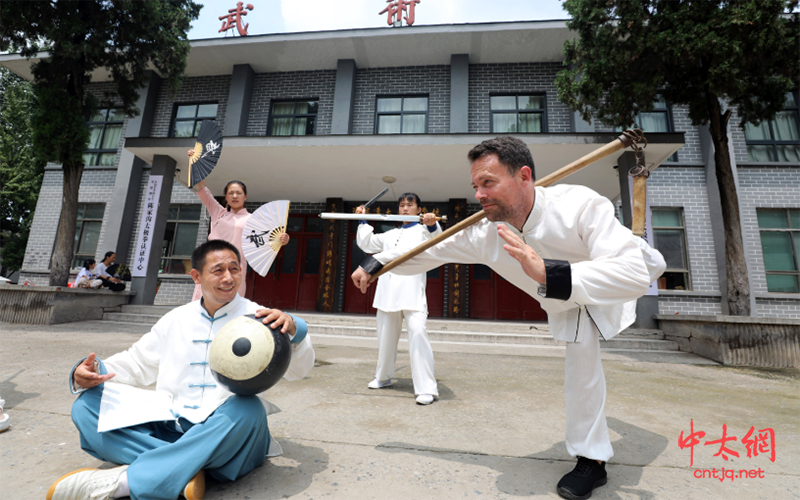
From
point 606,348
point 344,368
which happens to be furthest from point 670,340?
point 344,368

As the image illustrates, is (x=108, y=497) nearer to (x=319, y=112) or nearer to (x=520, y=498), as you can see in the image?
(x=520, y=498)

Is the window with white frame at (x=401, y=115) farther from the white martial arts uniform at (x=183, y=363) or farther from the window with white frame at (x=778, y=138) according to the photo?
the white martial arts uniform at (x=183, y=363)

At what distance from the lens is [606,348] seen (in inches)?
252

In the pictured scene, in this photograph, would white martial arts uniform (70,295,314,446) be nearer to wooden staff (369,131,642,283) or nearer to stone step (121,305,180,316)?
wooden staff (369,131,642,283)

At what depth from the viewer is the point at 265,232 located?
143 inches

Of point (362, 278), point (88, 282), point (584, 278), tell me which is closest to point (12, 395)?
point (362, 278)

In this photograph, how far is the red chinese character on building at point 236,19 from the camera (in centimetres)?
1134

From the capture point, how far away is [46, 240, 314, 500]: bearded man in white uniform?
139 cm

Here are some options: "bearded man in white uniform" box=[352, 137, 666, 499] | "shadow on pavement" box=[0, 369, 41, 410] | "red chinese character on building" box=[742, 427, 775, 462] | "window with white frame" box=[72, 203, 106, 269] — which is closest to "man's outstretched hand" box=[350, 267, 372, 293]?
"bearded man in white uniform" box=[352, 137, 666, 499]

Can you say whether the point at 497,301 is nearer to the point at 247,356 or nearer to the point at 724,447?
the point at 724,447

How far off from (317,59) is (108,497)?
38.1ft

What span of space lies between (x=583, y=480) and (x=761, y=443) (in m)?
1.50

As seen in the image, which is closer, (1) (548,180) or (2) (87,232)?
(1) (548,180)

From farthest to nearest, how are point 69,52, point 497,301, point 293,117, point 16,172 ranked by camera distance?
point 16,172 → point 293,117 → point 497,301 → point 69,52
